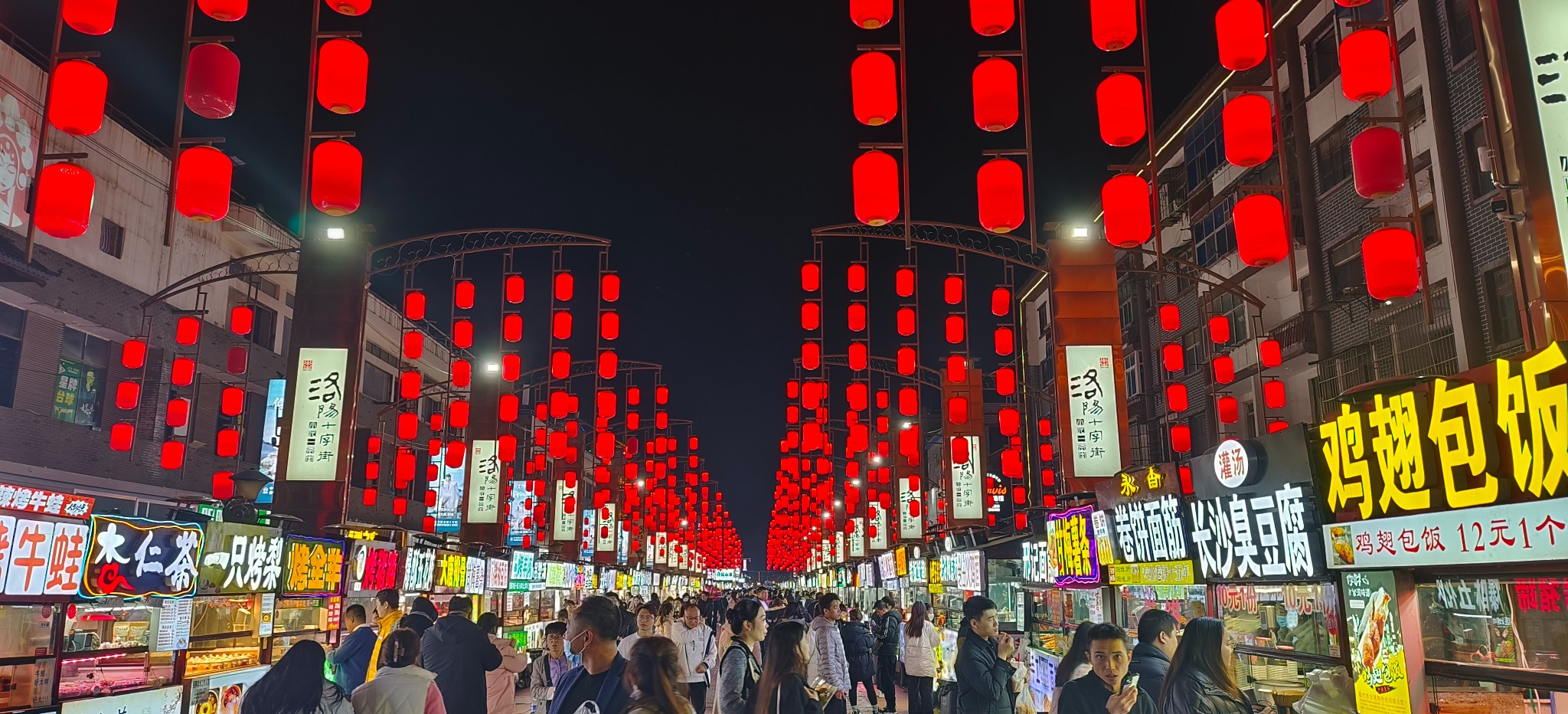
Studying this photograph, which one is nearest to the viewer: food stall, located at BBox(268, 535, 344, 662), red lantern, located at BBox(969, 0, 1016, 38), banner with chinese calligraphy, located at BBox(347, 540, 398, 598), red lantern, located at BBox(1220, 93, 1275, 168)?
red lantern, located at BBox(969, 0, 1016, 38)

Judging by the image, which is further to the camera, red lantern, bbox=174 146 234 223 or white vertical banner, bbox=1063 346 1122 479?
white vertical banner, bbox=1063 346 1122 479

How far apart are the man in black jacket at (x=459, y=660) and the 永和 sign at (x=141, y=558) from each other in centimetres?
321

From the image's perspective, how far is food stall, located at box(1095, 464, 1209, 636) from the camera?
1151 cm

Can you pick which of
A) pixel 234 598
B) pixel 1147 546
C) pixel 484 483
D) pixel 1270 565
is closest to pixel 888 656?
pixel 1147 546

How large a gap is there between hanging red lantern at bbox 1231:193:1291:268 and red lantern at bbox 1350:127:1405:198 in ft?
4.82

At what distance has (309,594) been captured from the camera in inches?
545

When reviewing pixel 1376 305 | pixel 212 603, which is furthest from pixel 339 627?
pixel 1376 305

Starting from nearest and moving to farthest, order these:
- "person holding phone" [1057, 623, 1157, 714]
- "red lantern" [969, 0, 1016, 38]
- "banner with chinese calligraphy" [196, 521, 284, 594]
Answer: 1. "person holding phone" [1057, 623, 1157, 714]
2. "red lantern" [969, 0, 1016, 38]
3. "banner with chinese calligraphy" [196, 521, 284, 594]

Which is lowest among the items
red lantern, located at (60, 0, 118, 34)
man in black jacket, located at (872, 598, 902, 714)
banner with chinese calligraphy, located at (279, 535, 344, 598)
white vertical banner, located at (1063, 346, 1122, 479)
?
man in black jacket, located at (872, 598, 902, 714)

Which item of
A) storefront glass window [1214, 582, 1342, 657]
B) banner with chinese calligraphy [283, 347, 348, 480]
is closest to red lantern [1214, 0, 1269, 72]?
storefront glass window [1214, 582, 1342, 657]

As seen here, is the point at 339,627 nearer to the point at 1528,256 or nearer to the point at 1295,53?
the point at 1528,256

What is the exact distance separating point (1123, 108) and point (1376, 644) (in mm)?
4944

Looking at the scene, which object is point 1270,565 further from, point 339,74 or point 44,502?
point 44,502

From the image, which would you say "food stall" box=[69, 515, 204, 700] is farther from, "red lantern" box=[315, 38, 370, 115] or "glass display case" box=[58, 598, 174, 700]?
"red lantern" box=[315, 38, 370, 115]
